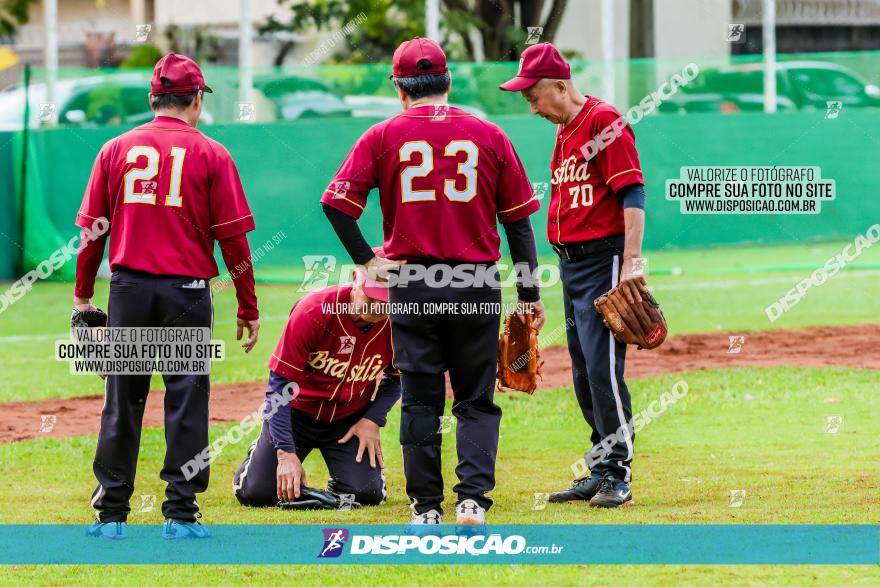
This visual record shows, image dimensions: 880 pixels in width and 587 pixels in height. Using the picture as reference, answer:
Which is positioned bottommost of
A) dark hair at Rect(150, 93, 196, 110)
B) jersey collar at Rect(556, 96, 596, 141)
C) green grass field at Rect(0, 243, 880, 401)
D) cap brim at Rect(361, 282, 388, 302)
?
green grass field at Rect(0, 243, 880, 401)

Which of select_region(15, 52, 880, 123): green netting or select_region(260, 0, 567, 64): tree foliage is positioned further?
select_region(260, 0, 567, 64): tree foliage

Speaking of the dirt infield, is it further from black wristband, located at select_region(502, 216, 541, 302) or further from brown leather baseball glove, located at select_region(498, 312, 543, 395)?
A: black wristband, located at select_region(502, 216, 541, 302)

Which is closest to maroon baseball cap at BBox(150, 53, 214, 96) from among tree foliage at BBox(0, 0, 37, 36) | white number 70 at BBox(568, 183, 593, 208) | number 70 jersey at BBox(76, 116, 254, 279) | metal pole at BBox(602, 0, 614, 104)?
number 70 jersey at BBox(76, 116, 254, 279)

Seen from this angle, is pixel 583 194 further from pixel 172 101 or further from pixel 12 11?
pixel 12 11

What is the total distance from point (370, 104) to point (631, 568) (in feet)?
39.0

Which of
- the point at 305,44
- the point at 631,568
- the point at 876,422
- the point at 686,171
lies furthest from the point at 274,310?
the point at 305,44

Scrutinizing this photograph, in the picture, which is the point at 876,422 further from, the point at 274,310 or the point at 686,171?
the point at 686,171

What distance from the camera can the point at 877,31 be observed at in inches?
1206

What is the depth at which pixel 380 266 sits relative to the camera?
5.50m

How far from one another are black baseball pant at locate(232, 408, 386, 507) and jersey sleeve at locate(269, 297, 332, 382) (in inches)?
10.5

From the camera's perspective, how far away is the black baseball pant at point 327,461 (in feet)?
21.1

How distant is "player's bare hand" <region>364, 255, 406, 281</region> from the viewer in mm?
5473

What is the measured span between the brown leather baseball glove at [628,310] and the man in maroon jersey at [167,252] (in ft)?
5.29

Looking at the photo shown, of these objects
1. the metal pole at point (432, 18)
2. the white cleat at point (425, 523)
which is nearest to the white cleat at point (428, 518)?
the white cleat at point (425, 523)
